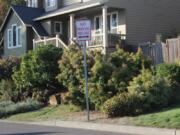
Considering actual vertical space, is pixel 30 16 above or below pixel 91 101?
above

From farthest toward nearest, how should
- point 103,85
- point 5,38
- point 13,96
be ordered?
point 5,38 → point 13,96 → point 103,85

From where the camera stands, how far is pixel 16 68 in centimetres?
3128

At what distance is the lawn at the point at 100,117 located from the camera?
17.2 meters

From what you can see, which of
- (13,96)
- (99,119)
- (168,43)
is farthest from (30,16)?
(99,119)

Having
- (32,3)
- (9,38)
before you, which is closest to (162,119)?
(9,38)

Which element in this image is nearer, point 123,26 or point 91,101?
point 91,101

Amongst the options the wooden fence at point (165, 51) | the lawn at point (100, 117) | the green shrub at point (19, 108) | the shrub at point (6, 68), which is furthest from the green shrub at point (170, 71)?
the shrub at point (6, 68)

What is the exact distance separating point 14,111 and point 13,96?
4270 millimetres

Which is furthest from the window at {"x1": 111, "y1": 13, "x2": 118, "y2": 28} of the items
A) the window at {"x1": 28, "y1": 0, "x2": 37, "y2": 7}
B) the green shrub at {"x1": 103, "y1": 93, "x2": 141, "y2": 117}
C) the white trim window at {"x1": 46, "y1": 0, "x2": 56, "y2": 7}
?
the green shrub at {"x1": 103, "y1": 93, "x2": 141, "y2": 117}

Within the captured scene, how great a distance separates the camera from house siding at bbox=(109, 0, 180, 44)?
35031 mm

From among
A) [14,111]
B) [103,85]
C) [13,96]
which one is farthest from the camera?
[13,96]

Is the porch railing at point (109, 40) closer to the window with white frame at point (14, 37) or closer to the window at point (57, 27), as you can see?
the window at point (57, 27)

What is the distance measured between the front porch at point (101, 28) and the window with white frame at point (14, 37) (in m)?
3.48

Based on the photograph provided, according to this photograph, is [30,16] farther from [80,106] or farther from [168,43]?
[80,106]
